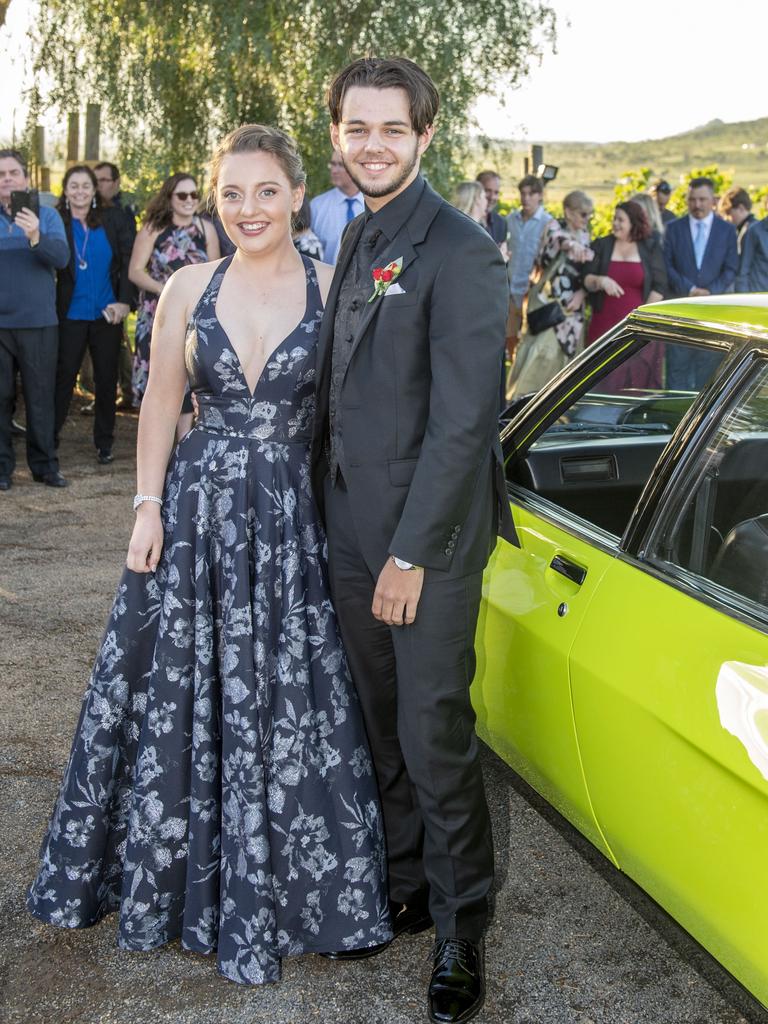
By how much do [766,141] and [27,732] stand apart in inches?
5313

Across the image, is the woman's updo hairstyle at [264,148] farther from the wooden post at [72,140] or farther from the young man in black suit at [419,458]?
the wooden post at [72,140]

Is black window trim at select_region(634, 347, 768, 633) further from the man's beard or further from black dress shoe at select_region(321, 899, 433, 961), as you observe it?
black dress shoe at select_region(321, 899, 433, 961)

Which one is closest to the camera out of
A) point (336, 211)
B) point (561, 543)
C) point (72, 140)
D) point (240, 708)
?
point (240, 708)

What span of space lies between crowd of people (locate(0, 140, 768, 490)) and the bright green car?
4405 mm

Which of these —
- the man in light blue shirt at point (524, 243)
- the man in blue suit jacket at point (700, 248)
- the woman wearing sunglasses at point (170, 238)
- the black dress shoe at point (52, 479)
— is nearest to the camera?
the black dress shoe at point (52, 479)

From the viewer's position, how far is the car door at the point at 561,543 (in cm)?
274

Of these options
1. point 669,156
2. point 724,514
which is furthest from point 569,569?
point 669,156

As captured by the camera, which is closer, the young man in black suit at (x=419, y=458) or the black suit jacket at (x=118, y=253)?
the young man in black suit at (x=419, y=458)

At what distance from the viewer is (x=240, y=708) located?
269 cm

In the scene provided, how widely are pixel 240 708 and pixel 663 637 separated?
98cm

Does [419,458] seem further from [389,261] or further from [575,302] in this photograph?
[575,302]

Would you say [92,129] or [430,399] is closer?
[430,399]

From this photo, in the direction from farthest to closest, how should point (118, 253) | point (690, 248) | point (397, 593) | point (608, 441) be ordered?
point (690, 248) → point (118, 253) → point (608, 441) → point (397, 593)

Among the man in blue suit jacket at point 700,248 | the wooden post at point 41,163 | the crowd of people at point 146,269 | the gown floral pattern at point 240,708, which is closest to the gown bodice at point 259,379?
the gown floral pattern at point 240,708
